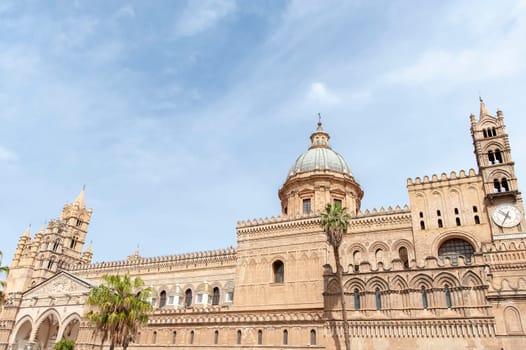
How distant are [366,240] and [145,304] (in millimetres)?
18240

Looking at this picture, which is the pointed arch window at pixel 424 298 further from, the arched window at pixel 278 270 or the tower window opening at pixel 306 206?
the tower window opening at pixel 306 206

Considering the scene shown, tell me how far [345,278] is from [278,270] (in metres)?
9.99

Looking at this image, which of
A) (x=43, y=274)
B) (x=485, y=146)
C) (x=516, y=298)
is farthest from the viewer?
(x=43, y=274)

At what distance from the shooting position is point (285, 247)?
37688mm

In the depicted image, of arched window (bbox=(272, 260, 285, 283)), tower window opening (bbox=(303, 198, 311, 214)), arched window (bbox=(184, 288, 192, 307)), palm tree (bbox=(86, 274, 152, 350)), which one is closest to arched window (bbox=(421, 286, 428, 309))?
arched window (bbox=(272, 260, 285, 283))

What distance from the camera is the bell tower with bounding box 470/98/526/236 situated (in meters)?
30.9

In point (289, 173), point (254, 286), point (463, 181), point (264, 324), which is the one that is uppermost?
point (289, 173)

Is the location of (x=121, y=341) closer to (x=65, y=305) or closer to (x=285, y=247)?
(x=285, y=247)

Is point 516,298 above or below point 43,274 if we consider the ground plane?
below

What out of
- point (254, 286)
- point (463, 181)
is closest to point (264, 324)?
point (254, 286)

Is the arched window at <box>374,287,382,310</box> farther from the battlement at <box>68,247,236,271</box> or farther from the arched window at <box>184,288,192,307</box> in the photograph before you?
the arched window at <box>184,288,192,307</box>

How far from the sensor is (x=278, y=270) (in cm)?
3775

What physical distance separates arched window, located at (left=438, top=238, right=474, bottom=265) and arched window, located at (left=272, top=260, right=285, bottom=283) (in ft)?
42.5

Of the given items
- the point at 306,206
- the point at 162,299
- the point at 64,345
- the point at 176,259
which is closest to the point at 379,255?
the point at 306,206
